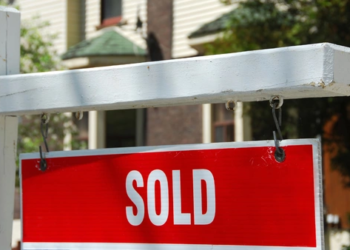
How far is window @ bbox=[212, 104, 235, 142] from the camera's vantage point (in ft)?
39.7

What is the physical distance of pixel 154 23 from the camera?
542 inches

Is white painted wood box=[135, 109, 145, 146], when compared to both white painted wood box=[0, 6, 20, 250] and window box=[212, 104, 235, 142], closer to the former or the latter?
window box=[212, 104, 235, 142]

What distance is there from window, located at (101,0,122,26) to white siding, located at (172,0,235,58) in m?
2.05

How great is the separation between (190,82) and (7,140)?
796 mm

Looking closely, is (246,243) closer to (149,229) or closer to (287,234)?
(287,234)

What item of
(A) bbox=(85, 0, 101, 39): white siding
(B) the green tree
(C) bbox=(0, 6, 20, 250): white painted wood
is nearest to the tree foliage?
Result: (B) the green tree

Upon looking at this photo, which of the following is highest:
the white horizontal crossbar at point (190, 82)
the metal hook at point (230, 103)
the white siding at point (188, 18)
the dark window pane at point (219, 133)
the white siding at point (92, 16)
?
the white siding at point (92, 16)

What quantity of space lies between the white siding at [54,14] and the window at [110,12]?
89cm

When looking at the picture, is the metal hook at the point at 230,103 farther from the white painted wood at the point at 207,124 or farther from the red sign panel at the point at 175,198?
the white painted wood at the point at 207,124

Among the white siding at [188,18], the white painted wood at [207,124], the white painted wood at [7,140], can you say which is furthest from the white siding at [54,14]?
the white painted wood at [7,140]

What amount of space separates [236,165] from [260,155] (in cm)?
8

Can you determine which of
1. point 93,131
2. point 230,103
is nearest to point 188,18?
point 93,131

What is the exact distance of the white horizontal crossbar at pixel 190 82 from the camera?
1.77m

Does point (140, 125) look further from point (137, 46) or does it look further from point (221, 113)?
point (221, 113)
